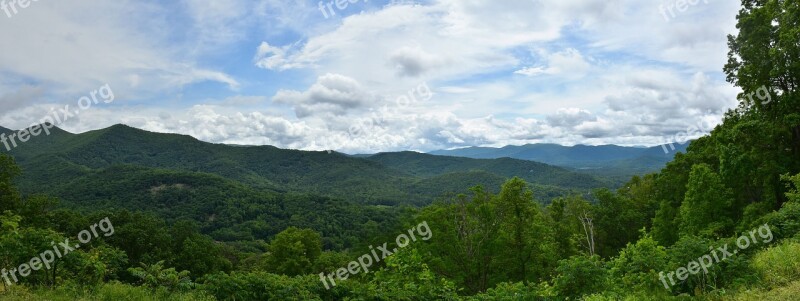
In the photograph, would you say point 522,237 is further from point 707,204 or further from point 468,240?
point 707,204

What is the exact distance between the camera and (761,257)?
9.60 m

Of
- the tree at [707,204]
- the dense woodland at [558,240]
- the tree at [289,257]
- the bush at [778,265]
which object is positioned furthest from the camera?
the tree at [289,257]

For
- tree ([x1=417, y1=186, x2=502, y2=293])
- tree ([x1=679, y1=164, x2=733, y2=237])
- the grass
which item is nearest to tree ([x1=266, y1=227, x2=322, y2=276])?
tree ([x1=417, y1=186, x2=502, y2=293])

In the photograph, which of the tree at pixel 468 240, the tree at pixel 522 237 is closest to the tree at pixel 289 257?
the tree at pixel 468 240

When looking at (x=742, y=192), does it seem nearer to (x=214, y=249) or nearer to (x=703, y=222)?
(x=703, y=222)

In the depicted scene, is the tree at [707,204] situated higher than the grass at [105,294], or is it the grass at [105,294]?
the grass at [105,294]

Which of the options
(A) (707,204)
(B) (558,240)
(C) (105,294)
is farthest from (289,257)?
(A) (707,204)

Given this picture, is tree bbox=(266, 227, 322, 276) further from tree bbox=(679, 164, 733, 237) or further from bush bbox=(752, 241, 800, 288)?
bush bbox=(752, 241, 800, 288)

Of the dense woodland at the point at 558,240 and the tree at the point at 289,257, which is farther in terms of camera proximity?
the tree at the point at 289,257

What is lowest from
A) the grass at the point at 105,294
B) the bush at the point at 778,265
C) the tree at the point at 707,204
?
the tree at the point at 707,204

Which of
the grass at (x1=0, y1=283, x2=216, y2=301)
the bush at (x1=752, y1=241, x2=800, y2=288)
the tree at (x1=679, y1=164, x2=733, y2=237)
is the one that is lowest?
the tree at (x1=679, y1=164, x2=733, y2=237)

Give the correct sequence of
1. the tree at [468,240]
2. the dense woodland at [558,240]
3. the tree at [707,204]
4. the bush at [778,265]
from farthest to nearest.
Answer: the tree at [707,204]
the tree at [468,240]
the dense woodland at [558,240]
the bush at [778,265]

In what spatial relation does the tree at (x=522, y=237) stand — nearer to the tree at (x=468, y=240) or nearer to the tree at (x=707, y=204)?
the tree at (x=468, y=240)

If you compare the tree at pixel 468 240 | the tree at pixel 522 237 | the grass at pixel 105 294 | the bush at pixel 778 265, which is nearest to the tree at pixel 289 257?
the tree at pixel 468 240
